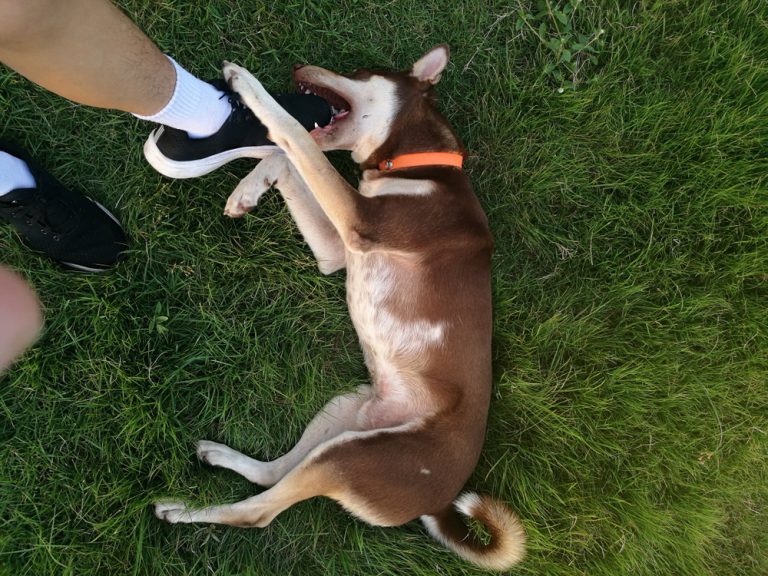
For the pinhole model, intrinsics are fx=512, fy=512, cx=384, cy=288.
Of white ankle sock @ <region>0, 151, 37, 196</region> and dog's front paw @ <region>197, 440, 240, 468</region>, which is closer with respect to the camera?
white ankle sock @ <region>0, 151, 37, 196</region>

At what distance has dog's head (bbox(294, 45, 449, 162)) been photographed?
9.64 feet

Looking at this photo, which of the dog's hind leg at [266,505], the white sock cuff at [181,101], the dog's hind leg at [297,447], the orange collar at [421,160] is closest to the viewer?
the white sock cuff at [181,101]

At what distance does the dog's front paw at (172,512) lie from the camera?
2965 mm

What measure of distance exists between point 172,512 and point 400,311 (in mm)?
1767

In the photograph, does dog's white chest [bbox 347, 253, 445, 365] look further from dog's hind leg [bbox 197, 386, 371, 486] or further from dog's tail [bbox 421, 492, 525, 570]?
dog's tail [bbox 421, 492, 525, 570]

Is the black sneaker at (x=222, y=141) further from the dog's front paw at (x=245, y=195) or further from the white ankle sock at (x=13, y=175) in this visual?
the white ankle sock at (x=13, y=175)

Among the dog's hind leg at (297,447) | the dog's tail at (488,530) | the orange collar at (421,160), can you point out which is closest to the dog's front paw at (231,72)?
the orange collar at (421,160)

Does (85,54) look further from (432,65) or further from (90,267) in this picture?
(432,65)

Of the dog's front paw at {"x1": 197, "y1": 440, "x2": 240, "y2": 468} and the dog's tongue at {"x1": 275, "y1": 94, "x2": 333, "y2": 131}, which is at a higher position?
the dog's tongue at {"x1": 275, "y1": 94, "x2": 333, "y2": 131}

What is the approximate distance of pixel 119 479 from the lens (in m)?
2.96

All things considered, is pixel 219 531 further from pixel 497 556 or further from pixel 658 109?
pixel 658 109

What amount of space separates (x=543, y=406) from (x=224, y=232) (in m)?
2.36

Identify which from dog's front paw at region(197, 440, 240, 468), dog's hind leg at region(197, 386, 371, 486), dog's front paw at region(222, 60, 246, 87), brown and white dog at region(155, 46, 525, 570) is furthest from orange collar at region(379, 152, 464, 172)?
dog's front paw at region(197, 440, 240, 468)

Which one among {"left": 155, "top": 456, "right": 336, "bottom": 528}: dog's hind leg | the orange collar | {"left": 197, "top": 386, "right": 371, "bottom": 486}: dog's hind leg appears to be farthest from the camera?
{"left": 197, "top": 386, "right": 371, "bottom": 486}: dog's hind leg
